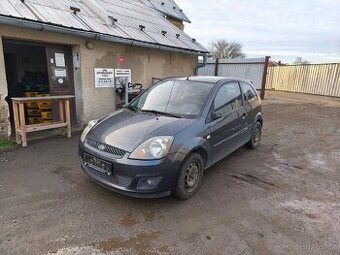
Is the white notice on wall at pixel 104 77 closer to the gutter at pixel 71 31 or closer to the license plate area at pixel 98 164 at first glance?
the gutter at pixel 71 31

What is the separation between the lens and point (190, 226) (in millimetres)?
3203

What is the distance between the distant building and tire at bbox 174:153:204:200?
456 centimetres

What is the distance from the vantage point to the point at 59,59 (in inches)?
287

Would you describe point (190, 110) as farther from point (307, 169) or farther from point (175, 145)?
point (307, 169)

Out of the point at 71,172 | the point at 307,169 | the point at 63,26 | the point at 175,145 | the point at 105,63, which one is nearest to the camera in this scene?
the point at 175,145

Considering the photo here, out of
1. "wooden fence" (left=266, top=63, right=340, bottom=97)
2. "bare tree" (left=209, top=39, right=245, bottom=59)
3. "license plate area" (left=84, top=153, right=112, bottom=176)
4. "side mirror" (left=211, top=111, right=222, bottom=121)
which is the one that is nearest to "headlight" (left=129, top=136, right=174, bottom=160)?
"license plate area" (left=84, top=153, right=112, bottom=176)

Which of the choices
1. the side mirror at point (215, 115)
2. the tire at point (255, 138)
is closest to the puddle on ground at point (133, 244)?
the side mirror at point (215, 115)

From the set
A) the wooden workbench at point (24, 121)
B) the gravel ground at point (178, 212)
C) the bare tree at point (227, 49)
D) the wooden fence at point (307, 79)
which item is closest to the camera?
the gravel ground at point (178, 212)

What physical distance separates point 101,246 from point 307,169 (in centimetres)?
410

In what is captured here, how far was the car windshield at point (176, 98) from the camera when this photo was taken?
166 inches

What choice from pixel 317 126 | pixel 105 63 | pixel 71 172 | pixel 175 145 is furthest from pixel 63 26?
pixel 317 126

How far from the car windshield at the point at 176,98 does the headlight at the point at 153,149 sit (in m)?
0.76

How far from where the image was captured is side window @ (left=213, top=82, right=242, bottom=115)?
14.6 feet

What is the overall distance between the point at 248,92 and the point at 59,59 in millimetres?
4988
